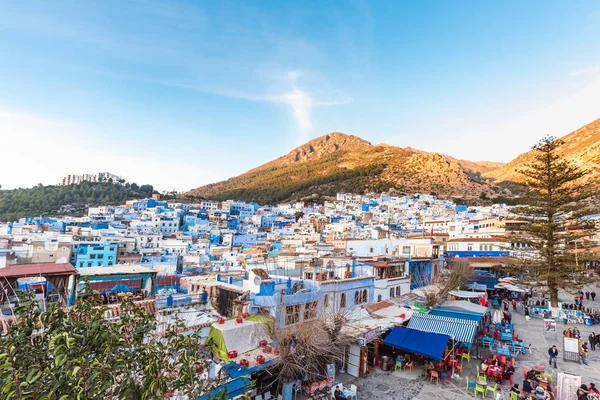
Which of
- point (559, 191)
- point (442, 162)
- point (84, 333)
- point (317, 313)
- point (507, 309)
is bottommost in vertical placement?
point (507, 309)

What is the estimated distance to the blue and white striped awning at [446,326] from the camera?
11.9 metres

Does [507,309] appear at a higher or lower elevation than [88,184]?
lower

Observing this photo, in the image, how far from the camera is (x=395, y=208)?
8612 cm

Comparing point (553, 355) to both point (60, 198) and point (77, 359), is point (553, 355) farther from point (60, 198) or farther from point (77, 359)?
point (60, 198)

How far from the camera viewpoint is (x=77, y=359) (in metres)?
2.56

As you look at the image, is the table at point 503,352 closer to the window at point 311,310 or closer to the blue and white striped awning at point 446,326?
the blue and white striped awning at point 446,326

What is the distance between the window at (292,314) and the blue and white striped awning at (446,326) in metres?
4.62

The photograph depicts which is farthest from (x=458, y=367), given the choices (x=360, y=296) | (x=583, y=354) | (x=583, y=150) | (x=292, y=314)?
(x=583, y=150)

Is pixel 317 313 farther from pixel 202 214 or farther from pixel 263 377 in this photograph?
pixel 202 214

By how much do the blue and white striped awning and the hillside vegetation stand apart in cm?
8998

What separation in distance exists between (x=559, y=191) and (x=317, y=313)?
1948 centimetres

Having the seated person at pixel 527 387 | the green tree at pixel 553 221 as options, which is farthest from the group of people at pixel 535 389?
the green tree at pixel 553 221

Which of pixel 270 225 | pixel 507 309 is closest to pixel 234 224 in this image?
pixel 270 225

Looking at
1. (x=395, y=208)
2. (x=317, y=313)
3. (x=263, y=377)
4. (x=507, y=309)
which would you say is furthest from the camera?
(x=395, y=208)
